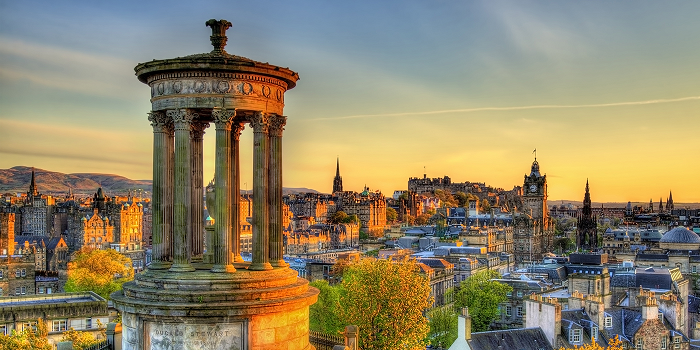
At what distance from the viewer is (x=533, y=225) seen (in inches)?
5074

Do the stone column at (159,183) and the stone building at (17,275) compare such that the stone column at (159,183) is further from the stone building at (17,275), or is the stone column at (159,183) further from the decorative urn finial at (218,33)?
the stone building at (17,275)

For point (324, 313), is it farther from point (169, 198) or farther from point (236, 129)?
point (169, 198)

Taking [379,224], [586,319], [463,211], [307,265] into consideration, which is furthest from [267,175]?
[379,224]

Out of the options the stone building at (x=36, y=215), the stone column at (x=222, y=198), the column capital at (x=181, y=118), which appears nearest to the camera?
the stone column at (x=222, y=198)

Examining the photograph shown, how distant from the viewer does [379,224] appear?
186m

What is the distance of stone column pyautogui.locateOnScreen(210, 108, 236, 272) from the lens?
48.8 ft

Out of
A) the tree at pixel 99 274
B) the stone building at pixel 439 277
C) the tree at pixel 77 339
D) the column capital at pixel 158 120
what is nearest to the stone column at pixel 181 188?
the column capital at pixel 158 120

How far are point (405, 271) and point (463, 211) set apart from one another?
133243mm

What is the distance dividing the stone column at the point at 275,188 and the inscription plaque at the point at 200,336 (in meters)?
2.03

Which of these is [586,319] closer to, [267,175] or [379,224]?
[267,175]

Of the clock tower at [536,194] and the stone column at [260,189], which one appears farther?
the clock tower at [536,194]

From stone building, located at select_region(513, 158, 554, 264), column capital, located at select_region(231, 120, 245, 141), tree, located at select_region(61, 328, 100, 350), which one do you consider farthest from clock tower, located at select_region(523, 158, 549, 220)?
column capital, located at select_region(231, 120, 245, 141)

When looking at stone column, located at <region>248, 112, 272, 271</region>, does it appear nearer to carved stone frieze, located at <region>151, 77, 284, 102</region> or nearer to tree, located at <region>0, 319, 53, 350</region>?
carved stone frieze, located at <region>151, 77, 284, 102</region>

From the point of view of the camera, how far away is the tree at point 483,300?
185 feet
